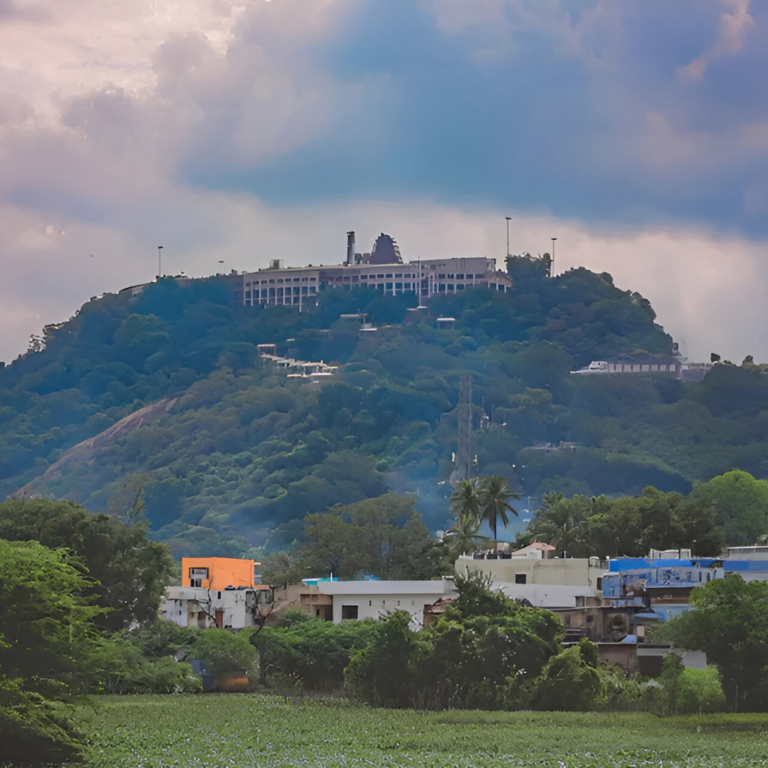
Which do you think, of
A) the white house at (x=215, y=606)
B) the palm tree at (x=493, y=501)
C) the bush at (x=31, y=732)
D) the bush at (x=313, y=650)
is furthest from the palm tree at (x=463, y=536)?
the bush at (x=31, y=732)

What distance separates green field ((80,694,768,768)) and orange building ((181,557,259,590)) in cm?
3430

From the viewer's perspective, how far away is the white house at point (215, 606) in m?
75.9

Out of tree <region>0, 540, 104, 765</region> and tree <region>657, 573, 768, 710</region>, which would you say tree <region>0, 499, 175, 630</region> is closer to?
tree <region>657, 573, 768, 710</region>

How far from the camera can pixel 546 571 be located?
75375 mm

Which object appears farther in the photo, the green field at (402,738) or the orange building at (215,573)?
the orange building at (215,573)

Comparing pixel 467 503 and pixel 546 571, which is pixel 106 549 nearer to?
pixel 546 571

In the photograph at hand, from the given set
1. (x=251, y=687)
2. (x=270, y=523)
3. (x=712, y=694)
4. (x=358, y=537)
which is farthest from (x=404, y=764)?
(x=270, y=523)

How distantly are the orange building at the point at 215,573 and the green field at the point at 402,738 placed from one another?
113 feet

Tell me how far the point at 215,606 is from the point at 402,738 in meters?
33.4

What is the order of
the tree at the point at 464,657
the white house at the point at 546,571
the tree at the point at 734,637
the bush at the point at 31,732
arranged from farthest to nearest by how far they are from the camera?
1. the white house at the point at 546,571
2. the tree at the point at 464,657
3. the tree at the point at 734,637
4. the bush at the point at 31,732

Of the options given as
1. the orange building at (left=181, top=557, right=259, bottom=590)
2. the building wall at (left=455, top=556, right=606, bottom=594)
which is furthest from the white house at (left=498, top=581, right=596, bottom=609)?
the orange building at (left=181, top=557, right=259, bottom=590)

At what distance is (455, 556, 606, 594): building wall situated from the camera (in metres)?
74.2

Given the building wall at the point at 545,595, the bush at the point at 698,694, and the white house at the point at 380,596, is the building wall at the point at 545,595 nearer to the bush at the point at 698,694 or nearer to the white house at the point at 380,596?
the white house at the point at 380,596

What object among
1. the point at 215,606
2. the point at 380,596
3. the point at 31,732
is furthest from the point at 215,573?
the point at 31,732
